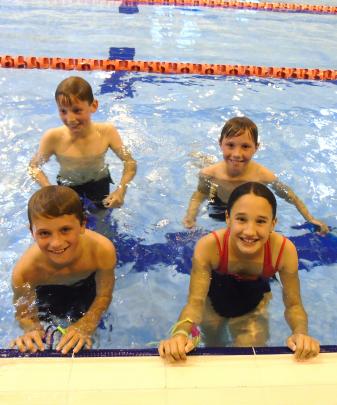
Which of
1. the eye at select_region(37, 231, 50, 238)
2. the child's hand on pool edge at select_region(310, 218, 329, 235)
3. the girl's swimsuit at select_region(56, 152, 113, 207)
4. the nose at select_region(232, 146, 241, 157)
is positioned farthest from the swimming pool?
the eye at select_region(37, 231, 50, 238)

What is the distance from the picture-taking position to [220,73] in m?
6.56

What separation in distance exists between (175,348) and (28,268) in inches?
33.1

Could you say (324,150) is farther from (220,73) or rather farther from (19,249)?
(19,249)

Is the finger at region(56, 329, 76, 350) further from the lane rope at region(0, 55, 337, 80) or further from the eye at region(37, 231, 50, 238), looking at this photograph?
the lane rope at region(0, 55, 337, 80)

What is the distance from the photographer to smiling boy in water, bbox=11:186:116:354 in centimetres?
206

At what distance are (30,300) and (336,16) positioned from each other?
9810 mm

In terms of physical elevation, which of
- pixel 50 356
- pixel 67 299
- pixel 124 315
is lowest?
pixel 124 315

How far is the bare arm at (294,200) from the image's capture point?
3.25 m

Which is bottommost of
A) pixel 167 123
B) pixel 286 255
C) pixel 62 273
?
pixel 167 123

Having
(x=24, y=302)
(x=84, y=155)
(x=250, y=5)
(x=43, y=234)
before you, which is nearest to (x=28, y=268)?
(x=24, y=302)

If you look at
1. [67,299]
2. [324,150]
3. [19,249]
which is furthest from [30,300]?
[324,150]

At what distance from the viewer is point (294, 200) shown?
340cm

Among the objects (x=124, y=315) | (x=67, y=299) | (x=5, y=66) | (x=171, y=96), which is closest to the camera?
(x=67, y=299)

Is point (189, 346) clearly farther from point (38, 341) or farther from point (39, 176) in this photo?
point (39, 176)
